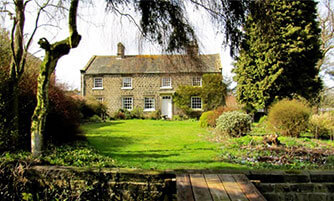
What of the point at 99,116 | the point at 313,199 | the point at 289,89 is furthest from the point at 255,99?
the point at 313,199

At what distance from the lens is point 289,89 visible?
1667cm

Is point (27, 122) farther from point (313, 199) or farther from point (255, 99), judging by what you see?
point (255, 99)

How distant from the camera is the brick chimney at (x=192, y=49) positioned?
3828 millimetres

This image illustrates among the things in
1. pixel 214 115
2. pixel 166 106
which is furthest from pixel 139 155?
pixel 166 106

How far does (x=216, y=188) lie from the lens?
3064 mm

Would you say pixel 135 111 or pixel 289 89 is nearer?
pixel 289 89

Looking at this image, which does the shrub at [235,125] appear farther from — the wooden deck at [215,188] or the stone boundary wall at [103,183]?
the stone boundary wall at [103,183]

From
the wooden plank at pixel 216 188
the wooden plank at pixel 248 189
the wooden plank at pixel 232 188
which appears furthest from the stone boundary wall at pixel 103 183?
the wooden plank at pixel 248 189

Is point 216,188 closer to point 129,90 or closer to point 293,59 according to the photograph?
point 293,59

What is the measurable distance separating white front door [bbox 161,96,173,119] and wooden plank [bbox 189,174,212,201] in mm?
20467

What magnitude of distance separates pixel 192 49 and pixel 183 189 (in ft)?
7.17

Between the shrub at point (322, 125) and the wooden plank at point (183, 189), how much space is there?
9.73 metres

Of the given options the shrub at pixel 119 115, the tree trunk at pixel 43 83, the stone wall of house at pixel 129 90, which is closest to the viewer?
the tree trunk at pixel 43 83

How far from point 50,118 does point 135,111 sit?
1643cm
